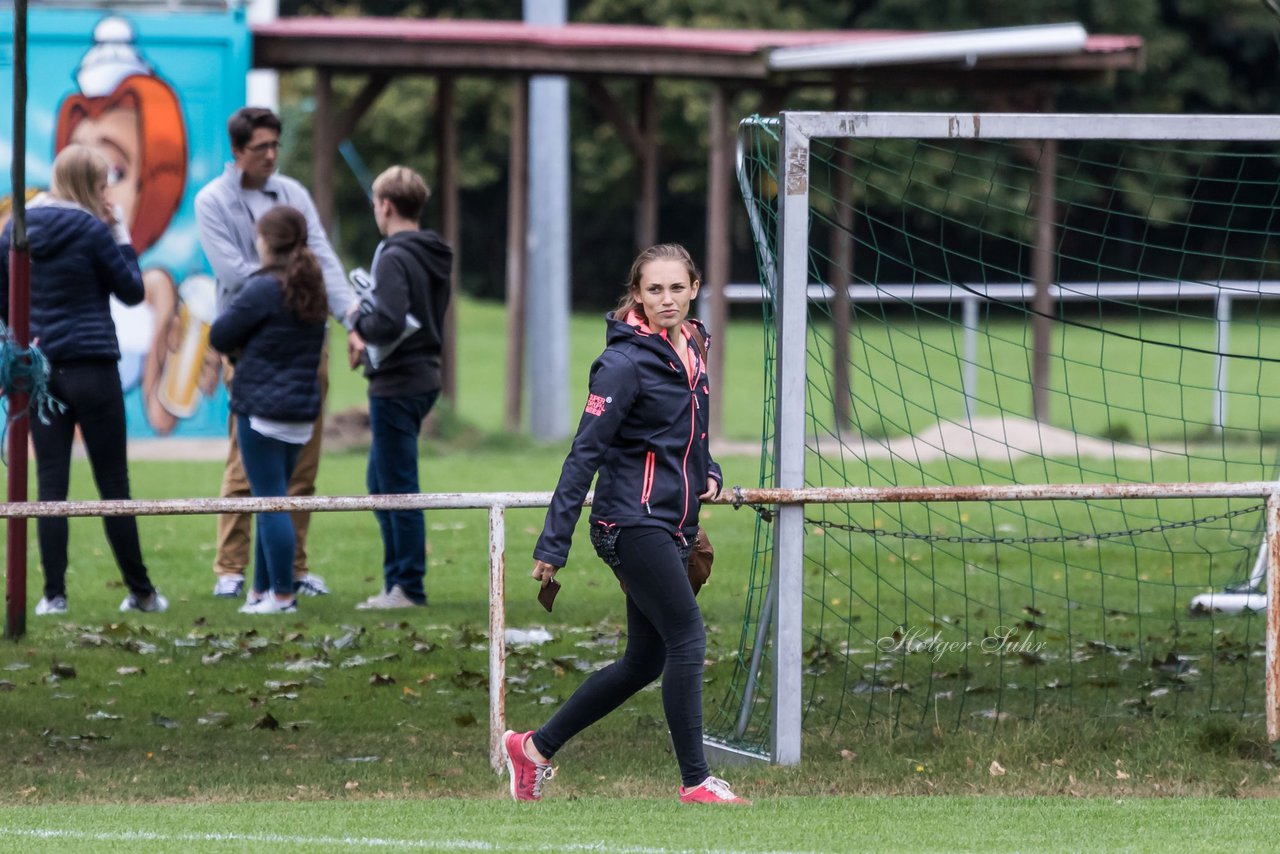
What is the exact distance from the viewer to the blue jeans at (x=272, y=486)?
25.5 ft

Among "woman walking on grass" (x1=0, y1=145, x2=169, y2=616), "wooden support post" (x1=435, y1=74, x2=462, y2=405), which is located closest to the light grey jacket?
"woman walking on grass" (x1=0, y1=145, x2=169, y2=616)

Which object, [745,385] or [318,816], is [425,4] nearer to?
[745,385]

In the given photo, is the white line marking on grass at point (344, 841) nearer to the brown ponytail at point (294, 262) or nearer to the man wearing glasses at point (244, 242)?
the brown ponytail at point (294, 262)

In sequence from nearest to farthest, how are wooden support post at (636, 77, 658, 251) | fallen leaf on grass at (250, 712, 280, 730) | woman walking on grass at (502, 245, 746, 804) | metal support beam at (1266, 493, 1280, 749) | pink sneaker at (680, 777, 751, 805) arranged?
woman walking on grass at (502, 245, 746, 804) → pink sneaker at (680, 777, 751, 805) → metal support beam at (1266, 493, 1280, 749) → fallen leaf on grass at (250, 712, 280, 730) → wooden support post at (636, 77, 658, 251)

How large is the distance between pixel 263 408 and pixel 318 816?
3021mm

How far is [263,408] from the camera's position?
7676 millimetres

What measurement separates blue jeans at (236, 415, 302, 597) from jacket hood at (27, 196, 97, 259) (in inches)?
39.8

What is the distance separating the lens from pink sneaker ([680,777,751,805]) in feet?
16.7

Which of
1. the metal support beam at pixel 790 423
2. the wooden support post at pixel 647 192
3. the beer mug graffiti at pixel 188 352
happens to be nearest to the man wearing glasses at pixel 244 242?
the metal support beam at pixel 790 423

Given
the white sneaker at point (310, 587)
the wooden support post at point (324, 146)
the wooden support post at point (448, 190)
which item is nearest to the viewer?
the white sneaker at point (310, 587)

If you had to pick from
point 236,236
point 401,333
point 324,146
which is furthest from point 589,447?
point 324,146

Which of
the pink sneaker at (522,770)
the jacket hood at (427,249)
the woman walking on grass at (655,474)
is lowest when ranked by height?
the pink sneaker at (522,770)

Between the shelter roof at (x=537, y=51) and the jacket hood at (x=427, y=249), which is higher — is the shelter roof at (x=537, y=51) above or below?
above

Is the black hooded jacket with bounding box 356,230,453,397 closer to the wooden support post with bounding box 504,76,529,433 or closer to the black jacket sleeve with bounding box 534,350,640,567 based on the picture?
the black jacket sleeve with bounding box 534,350,640,567
